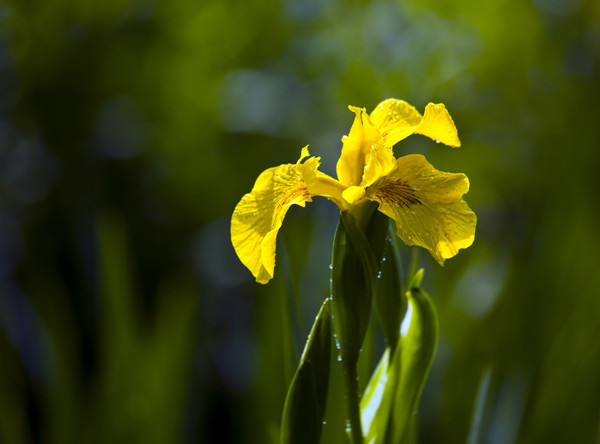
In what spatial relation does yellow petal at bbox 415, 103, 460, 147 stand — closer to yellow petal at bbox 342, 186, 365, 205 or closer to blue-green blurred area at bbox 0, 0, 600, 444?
yellow petal at bbox 342, 186, 365, 205

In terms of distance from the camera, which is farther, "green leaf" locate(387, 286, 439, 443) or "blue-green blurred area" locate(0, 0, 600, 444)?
"blue-green blurred area" locate(0, 0, 600, 444)

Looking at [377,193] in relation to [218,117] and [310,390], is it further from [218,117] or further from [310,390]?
[218,117]

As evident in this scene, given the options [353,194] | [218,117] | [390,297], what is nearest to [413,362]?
[390,297]

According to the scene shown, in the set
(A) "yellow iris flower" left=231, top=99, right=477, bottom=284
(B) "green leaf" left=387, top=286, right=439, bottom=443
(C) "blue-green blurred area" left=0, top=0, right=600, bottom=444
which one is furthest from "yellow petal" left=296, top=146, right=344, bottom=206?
(C) "blue-green blurred area" left=0, top=0, right=600, bottom=444

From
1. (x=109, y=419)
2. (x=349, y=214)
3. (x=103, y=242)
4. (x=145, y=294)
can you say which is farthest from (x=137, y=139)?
(x=349, y=214)

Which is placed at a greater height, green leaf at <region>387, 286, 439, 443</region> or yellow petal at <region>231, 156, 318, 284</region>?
yellow petal at <region>231, 156, 318, 284</region>

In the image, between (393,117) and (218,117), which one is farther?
(218,117)

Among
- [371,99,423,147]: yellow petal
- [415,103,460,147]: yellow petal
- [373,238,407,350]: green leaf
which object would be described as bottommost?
[373,238,407,350]: green leaf
